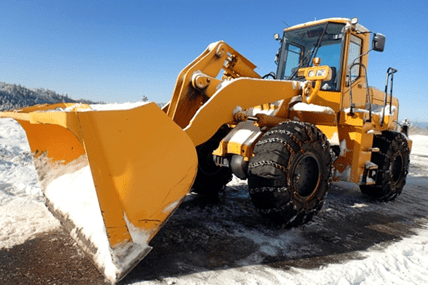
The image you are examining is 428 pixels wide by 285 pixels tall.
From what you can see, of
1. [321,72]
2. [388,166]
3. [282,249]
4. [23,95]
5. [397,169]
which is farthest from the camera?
[23,95]

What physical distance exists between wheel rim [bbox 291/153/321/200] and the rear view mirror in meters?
2.13

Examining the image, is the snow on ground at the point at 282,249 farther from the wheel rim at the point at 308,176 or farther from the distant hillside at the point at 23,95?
the distant hillside at the point at 23,95

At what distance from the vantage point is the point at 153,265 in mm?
2631

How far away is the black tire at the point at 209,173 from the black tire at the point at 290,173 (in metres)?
1.53

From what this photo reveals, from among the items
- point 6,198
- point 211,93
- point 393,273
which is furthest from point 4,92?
point 393,273

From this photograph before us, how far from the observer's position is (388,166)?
5418mm

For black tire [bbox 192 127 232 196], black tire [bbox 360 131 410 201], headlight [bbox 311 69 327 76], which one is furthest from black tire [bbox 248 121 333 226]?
black tire [bbox 360 131 410 201]

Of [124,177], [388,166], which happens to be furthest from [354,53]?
[124,177]

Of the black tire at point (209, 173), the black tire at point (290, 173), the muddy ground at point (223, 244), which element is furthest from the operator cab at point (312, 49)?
the muddy ground at point (223, 244)

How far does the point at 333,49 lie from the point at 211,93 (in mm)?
2542

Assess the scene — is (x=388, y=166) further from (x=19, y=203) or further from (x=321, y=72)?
(x=19, y=203)

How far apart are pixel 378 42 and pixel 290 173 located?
2631mm

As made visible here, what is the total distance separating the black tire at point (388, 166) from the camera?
5.37m

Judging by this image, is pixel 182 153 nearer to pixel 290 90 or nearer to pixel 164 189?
pixel 164 189
